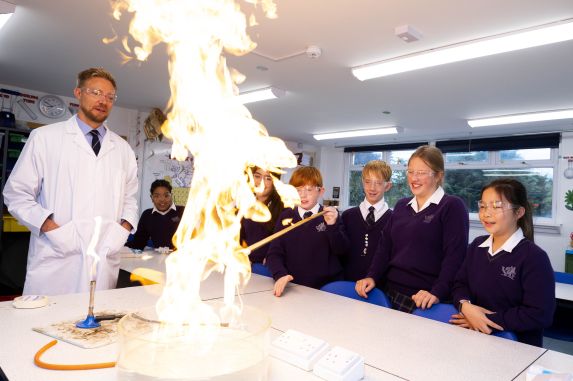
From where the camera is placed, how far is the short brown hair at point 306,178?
8.22ft

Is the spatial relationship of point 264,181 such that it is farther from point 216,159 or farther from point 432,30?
point 432,30

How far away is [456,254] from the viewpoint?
2.21 m

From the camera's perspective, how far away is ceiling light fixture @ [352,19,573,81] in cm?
324

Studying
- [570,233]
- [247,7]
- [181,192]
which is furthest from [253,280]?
[570,233]

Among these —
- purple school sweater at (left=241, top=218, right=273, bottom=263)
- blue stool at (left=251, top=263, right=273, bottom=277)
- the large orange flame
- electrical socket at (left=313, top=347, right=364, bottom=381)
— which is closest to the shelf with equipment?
purple school sweater at (left=241, top=218, right=273, bottom=263)

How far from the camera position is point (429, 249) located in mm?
2268

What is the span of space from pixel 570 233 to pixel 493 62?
4720 millimetres

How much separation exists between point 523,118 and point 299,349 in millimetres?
6385

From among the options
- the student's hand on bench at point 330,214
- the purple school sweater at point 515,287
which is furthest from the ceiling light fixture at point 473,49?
the student's hand on bench at point 330,214

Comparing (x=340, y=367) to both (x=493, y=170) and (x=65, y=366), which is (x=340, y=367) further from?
(x=493, y=170)

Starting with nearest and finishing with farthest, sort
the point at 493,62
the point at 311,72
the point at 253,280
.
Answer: the point at 253,280 < the point at 493,62 < the point at 311,72

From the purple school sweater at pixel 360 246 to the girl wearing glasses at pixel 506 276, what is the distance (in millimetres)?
792

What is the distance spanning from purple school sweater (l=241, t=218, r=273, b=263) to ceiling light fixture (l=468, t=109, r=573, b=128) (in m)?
5.02

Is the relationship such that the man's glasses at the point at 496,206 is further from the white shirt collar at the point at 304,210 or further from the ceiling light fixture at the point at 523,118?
the ceiling light fixture at the point at 523,118
